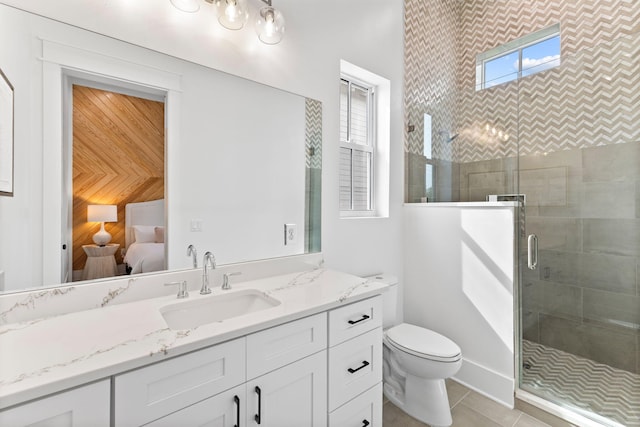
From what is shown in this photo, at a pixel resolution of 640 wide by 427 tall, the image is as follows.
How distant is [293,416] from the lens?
1.05 metres

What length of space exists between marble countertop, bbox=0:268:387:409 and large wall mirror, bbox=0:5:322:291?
0.20 meters

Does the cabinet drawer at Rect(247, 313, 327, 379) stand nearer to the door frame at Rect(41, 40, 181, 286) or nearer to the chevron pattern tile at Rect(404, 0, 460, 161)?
the door frame at Rect(41, 40, 181, 286)

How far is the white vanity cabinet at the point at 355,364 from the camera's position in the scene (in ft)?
3.89

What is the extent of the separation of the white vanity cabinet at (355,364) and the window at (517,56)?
7.24 feet

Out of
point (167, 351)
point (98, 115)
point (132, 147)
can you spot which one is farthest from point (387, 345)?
point (98, 115)

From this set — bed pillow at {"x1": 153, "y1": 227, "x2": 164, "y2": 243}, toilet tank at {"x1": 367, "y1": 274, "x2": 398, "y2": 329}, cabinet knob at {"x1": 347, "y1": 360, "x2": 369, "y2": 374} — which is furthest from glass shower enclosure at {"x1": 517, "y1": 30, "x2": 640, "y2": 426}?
bed pillow at {"x1": 153, "y1": 227, "x2": 164, "y2": 243}

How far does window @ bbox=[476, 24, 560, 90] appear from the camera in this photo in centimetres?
255

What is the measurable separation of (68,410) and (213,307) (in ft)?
1.99

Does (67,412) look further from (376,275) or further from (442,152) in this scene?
(442,152)

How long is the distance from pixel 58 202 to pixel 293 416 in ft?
3.73

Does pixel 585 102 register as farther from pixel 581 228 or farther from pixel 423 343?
pixel 423 343

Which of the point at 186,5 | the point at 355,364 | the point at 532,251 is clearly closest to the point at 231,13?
the point at 186,5

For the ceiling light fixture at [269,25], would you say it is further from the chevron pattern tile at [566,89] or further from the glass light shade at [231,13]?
the chevron pattern tile at [566,89]

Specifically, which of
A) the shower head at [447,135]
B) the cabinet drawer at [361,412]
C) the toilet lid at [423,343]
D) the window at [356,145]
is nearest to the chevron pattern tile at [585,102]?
the shower head at [447,135]
